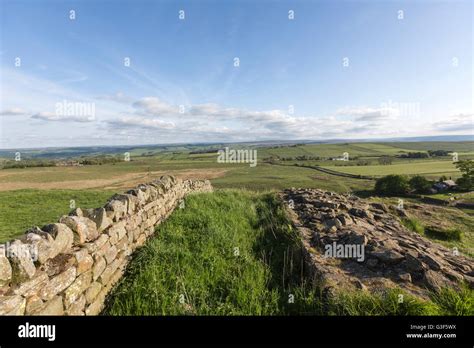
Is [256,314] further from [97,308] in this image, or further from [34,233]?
[34,233]

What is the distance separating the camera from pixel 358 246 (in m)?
5.03

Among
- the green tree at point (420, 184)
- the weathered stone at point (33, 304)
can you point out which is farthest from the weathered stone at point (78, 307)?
the green tree at point (420, 184)

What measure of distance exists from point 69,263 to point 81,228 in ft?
2.14

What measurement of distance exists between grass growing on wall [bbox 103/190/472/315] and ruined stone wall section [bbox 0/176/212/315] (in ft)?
1.20

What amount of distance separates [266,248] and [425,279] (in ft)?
10.4

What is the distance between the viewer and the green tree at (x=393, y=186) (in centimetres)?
3058

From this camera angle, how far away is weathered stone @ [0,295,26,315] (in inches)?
87.8

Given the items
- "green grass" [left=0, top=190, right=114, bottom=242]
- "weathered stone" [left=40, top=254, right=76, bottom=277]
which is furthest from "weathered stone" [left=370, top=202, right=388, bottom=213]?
"green grass" [left=0, top=190, right=114, bottom=242]

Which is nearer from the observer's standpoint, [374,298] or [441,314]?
[441,314]

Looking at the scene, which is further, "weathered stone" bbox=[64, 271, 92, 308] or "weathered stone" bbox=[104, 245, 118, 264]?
"weathered stone" bbox=[104, 245, 118, 264]

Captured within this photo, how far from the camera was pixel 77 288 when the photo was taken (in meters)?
3.09

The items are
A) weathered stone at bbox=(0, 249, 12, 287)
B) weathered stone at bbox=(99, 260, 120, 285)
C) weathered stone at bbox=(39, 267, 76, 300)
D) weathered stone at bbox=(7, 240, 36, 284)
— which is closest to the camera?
weathered stone at bbox=(0, 249, 12, 287)

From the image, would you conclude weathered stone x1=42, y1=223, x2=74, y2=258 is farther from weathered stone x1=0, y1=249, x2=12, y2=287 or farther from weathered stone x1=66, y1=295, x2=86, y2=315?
weathered stone x1=66, y1=295, x2=86, y2=315

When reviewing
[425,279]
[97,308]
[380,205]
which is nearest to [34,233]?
[97,308]
